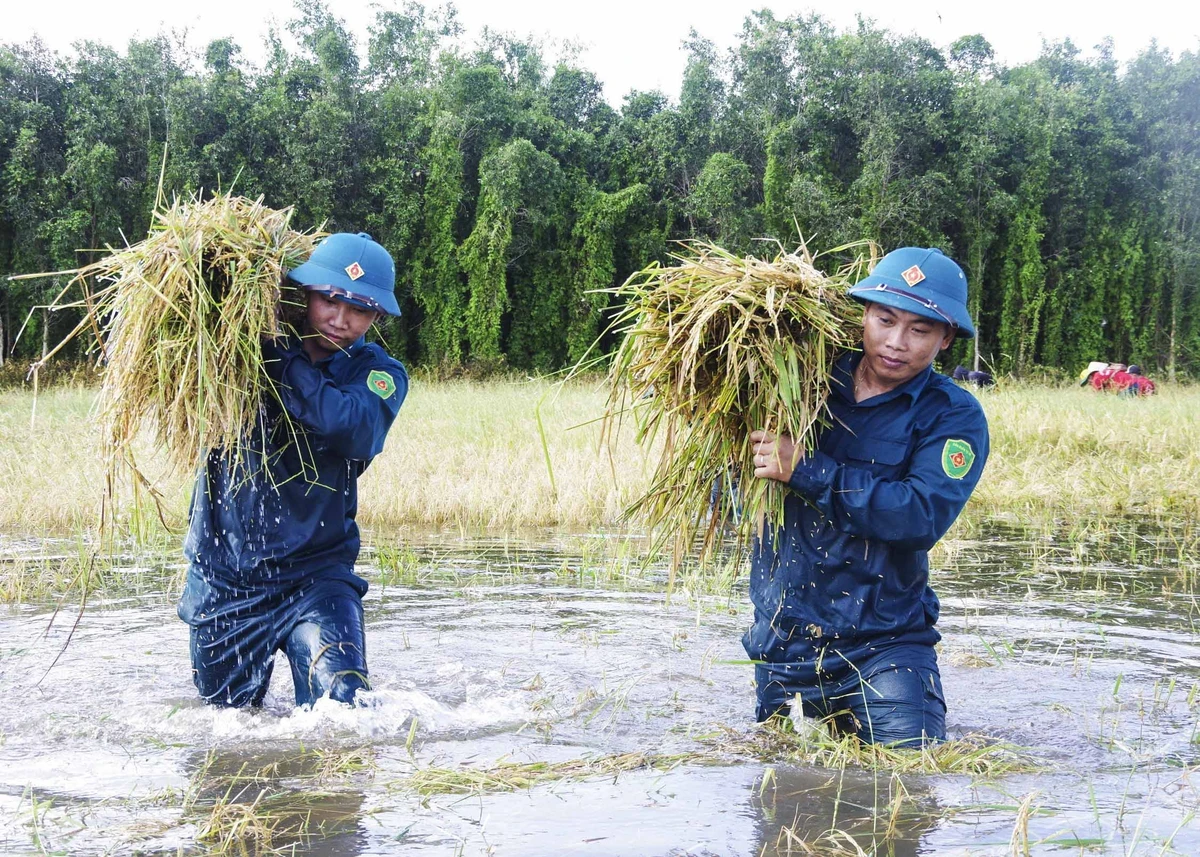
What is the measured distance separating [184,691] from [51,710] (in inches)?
18.3

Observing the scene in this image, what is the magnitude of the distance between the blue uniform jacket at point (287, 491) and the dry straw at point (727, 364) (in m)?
0.84

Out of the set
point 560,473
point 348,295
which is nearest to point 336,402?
point 348,295

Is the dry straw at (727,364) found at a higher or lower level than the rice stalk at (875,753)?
higher

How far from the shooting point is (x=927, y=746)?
3.46 m

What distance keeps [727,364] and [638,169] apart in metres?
31.1

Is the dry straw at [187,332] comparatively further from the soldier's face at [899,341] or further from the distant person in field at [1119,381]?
the distant person in field at [1119,381]

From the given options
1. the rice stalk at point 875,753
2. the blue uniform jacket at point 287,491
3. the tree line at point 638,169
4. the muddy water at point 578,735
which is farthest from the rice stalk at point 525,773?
the tree line at point 638,169

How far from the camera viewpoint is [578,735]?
3.91m

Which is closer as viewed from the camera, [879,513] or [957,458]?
[879,513]

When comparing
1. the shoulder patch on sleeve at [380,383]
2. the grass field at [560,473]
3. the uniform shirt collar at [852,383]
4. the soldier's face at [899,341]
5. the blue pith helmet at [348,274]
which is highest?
the blue pith helmet at [348,274]

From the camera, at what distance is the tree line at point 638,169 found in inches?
1153

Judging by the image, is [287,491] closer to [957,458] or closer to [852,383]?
[852,383]

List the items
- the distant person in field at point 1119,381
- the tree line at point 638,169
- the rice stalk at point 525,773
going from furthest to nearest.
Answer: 1. the tree line at point 638,169
2. the distant person in field at point 1119,381
3. the rice stalk at point 525,773

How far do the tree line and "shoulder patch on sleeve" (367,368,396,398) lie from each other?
83.9 ft
